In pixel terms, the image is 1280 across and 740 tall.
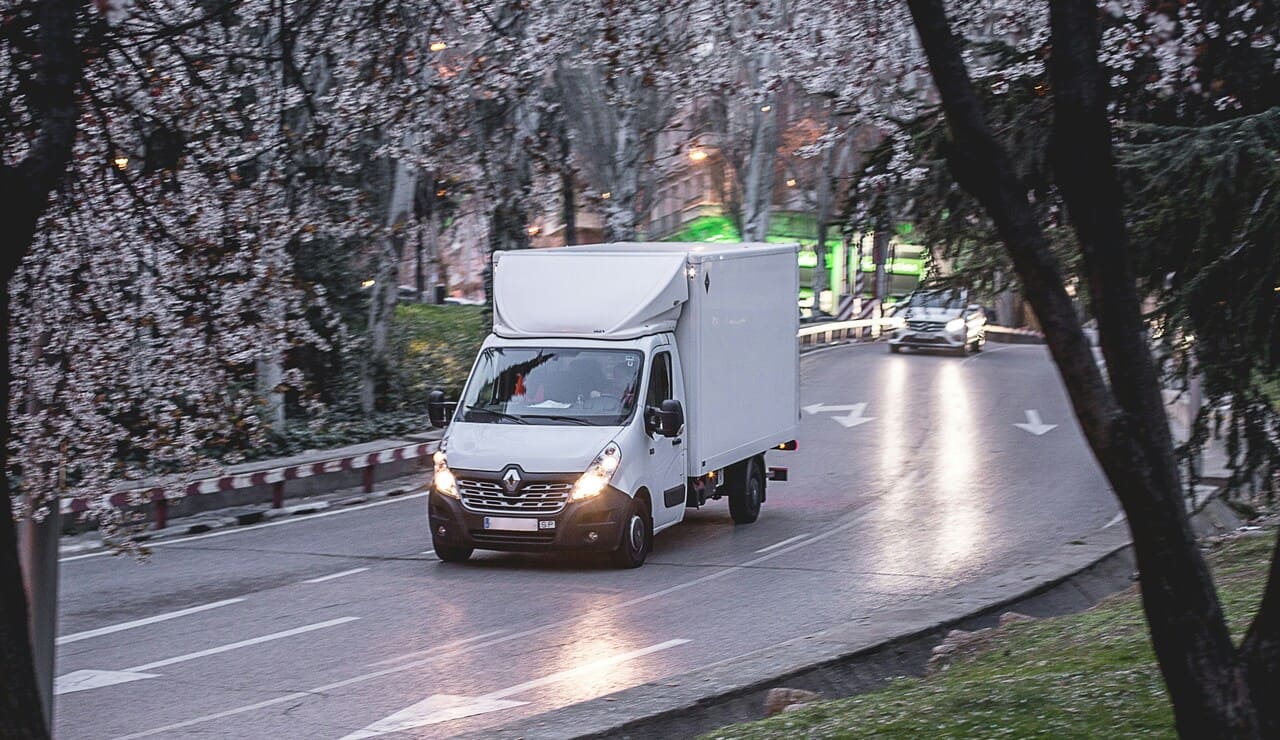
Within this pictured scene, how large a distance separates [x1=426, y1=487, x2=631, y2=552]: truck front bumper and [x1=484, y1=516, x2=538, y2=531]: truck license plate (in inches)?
0.8

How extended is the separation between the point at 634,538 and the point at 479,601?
203 cm

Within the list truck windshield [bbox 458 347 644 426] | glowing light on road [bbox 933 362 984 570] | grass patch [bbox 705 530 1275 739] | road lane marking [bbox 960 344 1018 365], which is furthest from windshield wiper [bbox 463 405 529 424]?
road lane marking [bbox 960 344 1018 365]

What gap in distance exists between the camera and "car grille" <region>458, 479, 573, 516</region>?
47.7 feet

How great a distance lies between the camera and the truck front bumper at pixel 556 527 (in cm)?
1453

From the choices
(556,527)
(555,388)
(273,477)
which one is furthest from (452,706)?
(273,477)

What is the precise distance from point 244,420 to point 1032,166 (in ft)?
22.2

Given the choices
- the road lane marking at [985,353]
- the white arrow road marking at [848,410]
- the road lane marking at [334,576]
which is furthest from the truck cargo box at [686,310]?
the road lane marking at [985,353]

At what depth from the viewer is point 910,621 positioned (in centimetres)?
1122

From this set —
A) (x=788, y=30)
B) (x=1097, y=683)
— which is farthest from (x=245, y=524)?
(x=1097, y=683)

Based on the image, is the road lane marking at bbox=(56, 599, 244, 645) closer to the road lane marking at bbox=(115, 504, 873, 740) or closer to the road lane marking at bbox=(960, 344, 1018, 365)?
the road lane marking at bbox=(115, 504, 873, 740)

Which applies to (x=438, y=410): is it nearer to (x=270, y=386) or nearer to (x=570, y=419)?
(x=570, y=419)

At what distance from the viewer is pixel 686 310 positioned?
16.1 metres

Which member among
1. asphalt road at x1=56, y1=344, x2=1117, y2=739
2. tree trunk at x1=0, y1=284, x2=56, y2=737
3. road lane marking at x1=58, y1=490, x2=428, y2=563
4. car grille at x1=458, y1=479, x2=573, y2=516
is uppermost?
tree trunk at x1=0, y1=284, x2=56, y2=737

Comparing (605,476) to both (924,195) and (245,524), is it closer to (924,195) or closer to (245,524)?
(924,195)
